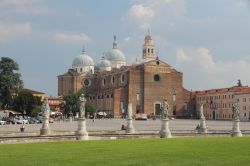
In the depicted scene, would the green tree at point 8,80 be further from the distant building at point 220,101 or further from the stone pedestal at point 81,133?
the distant building at point 220,101

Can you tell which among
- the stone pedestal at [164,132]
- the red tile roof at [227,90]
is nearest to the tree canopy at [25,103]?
the red tile roof at [227,90]

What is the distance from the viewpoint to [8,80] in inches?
2751

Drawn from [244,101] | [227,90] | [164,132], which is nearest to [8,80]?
[164,132]

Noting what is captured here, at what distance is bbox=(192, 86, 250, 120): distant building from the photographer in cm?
10838

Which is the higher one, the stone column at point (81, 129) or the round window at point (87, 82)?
the round window at point (87, 82)

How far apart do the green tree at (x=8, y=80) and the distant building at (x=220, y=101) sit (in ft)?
173

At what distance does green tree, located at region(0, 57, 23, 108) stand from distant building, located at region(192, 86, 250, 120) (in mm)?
52877

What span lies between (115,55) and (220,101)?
3149 centimetres

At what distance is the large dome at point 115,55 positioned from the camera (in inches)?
5167

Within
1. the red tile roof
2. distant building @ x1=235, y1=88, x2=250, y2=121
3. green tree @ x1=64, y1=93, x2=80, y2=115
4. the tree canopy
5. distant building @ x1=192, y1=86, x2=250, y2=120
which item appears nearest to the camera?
the tree canopy

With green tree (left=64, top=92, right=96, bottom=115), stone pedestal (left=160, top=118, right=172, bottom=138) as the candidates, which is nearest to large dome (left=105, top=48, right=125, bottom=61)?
green tree (left=64, top=92, right=96, bottom=115)

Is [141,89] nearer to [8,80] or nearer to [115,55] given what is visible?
[115,55]

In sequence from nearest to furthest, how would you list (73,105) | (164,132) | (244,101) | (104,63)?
(164,132), (73,105), (244,101), (104,63)

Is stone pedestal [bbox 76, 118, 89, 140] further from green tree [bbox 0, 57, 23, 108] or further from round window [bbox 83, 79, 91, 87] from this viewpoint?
round window [bbox 83, 79, 91, 87]
